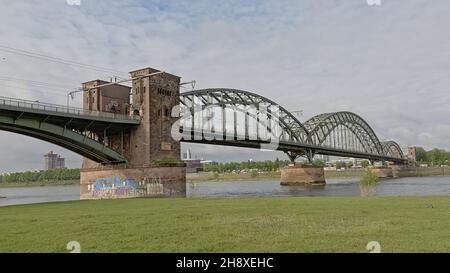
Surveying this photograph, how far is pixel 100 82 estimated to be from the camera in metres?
61.3

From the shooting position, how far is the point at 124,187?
52375 millimetres

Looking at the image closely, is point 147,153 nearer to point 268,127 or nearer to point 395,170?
point 268,127

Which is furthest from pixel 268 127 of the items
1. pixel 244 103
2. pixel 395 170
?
pixel 395 170

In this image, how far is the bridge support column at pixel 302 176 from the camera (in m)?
101

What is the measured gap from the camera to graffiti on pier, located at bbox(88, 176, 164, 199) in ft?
166

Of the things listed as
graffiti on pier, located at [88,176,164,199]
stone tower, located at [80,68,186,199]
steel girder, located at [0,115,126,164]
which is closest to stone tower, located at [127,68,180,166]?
stone tower, located at [80,68,186,199]

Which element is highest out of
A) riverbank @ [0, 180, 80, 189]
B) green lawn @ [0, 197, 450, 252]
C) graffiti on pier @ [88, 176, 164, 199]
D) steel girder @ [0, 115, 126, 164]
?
steel girder @ [0, 115, 126, 164]

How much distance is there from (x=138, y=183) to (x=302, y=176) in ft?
192

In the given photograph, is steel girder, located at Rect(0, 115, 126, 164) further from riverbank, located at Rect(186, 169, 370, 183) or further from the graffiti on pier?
riverbank, located at Rect(186, 169, 370, 183)

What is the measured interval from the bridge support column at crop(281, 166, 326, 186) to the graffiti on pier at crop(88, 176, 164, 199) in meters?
55.7
